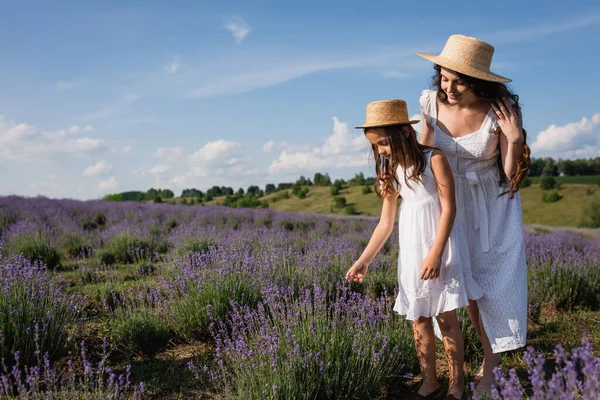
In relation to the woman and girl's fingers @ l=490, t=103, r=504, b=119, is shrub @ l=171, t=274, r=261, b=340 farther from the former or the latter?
girl's fingers @ l=490, t=103, r=504, b=119

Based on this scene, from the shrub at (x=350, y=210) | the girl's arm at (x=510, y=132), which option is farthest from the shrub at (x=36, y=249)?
the shrub at (x=350, y=210)

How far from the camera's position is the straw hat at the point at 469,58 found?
9.25 feet

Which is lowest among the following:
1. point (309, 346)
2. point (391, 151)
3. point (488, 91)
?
point (309, 346)

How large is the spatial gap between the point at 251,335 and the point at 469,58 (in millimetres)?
2068

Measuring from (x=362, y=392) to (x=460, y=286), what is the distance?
844mm

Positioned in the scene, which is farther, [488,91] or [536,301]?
[536,301]

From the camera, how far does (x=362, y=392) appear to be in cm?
294

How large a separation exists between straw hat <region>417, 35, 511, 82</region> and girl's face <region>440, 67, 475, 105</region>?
7cm

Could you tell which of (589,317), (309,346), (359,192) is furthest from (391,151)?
(359,192)

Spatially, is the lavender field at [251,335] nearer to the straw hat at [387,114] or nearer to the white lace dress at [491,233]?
the white lace dress at [491,233]

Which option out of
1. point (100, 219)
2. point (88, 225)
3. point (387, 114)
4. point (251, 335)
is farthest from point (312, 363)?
point (100, 219)

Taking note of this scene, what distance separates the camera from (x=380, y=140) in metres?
2.79

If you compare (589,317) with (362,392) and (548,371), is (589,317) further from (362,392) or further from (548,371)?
(362,392)

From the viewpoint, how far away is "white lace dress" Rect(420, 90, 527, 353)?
2.95m
